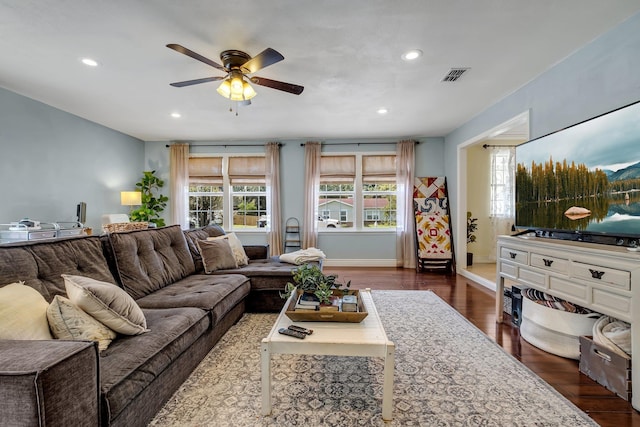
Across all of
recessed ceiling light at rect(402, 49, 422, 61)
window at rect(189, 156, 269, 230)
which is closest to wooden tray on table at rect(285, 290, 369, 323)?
recessed ceiling light at rect(402, 49, 422, 61)

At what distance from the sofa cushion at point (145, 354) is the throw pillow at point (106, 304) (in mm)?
70

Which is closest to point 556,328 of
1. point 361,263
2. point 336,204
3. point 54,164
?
point 361,263

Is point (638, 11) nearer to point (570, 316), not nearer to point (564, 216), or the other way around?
point (564, 216)

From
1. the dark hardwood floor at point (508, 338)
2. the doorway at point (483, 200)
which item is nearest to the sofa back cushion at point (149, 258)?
the dark hardwood floor at point (508, 338)

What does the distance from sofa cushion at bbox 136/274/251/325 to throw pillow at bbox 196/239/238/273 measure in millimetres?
154

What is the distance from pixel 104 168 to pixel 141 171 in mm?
1024

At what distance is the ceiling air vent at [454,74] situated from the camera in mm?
3016

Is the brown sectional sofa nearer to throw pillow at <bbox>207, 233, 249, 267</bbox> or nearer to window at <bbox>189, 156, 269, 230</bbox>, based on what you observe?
throw pillow at <bbox>207, 233, 249, 267</bbox>

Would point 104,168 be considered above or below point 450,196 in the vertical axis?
above

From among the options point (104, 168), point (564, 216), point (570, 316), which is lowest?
point (570, 316)

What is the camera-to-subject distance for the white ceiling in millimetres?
2111

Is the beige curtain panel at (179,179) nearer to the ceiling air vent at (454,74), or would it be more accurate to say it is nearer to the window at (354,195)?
the window at (354,195)

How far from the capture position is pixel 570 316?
2.23m

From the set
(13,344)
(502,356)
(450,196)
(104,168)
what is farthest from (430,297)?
(104,168)
